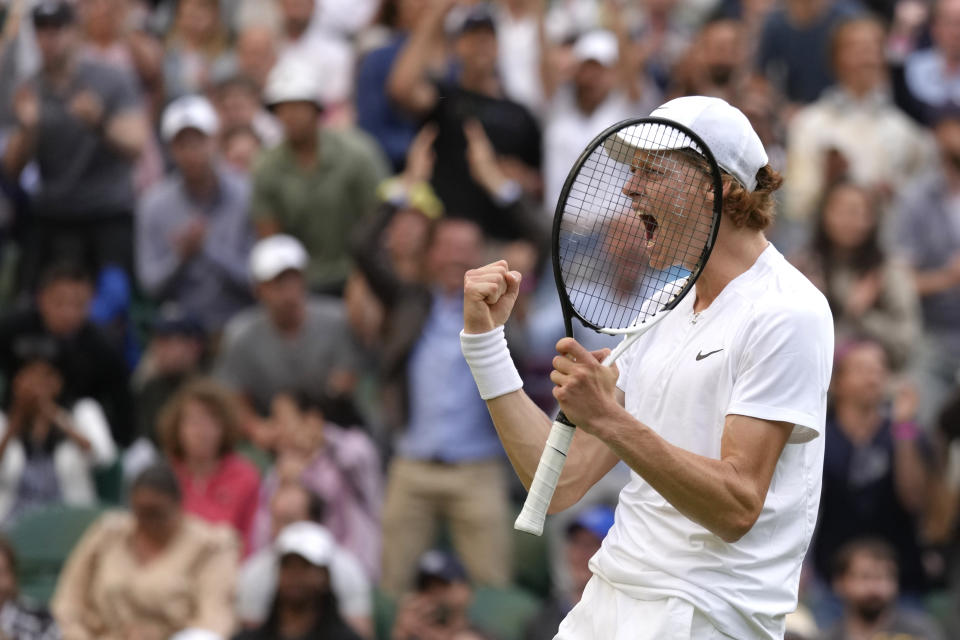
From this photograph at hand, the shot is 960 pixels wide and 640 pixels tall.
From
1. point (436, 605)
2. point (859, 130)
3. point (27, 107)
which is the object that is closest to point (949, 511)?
point (436, 605)

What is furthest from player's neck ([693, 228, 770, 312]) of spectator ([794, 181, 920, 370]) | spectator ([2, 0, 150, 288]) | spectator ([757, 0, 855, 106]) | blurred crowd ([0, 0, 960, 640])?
spectator ([757, 0, 855, 106])

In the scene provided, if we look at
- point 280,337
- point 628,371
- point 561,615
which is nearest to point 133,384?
point 280,337

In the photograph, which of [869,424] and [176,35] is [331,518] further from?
[176,35]

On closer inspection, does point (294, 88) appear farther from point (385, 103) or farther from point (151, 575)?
point (151, 575)

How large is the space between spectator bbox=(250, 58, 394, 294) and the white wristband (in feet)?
17.7

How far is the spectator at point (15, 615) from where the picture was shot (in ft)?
21.7

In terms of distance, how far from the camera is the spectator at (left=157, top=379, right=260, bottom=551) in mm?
7375

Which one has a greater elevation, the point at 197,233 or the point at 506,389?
the point at 506,389

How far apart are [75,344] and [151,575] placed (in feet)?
5.61

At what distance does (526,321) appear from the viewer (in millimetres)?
8086

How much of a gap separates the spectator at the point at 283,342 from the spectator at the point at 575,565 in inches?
66.1

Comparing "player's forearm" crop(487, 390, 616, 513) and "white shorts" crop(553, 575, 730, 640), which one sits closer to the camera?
"white shorts" crop(553, 575, 730, 640)

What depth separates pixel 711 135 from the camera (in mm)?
3104

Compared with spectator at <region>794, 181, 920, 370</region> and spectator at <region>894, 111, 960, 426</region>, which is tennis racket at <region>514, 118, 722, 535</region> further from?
spectator at <region>894, 111, 960, 426</region>
